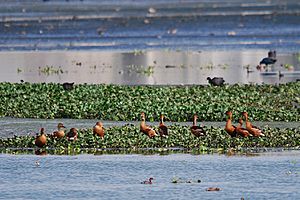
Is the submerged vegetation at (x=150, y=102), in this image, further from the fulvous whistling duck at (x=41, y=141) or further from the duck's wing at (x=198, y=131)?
the fulvous whistling duck at (x=41, y=141)

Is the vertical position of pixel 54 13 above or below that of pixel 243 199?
above

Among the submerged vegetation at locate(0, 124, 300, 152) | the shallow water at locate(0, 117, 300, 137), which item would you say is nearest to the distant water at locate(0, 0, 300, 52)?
the shallow water at locate(0, 117, 300, 137)

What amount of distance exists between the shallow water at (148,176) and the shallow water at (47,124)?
4139 mm

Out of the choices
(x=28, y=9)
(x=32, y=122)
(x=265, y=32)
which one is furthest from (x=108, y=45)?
(x=28, y=9)

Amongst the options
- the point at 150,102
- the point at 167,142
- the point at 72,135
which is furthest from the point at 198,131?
the point at 150,102

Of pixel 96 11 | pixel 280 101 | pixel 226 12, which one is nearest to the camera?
pixel 280 101

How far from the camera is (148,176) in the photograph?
23.3 m

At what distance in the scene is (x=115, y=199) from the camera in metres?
20.7

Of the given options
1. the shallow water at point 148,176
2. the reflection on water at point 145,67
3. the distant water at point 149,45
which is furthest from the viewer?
the distant water at point 149,45

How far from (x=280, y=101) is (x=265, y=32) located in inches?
1688

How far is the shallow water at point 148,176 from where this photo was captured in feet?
69.4

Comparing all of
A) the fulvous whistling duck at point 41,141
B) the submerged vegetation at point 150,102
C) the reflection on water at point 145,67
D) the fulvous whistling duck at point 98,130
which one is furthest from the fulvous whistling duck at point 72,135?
the reflection on water at point 145,67

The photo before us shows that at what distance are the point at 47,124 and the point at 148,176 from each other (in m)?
8.85

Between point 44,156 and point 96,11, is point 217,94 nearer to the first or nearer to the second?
point 44,156
